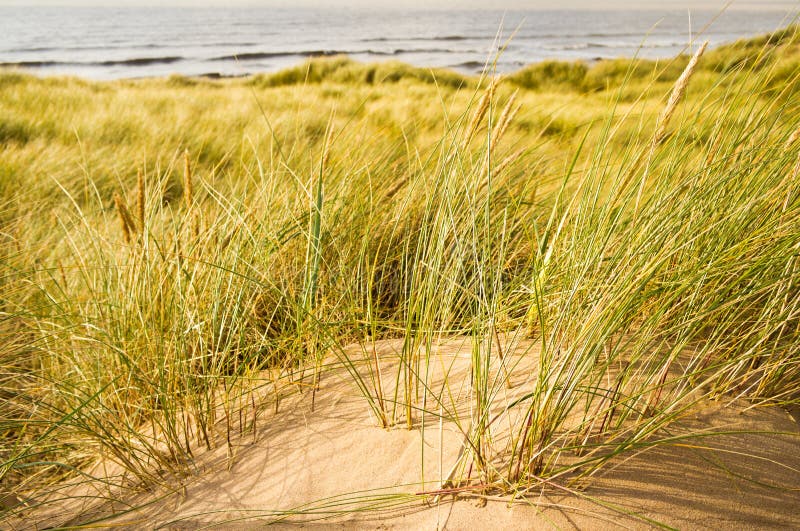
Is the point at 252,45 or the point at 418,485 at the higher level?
the point at 252,45

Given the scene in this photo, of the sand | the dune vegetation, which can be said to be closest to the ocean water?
the dune vegetation

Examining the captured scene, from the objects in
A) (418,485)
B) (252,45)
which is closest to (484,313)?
(418,485)

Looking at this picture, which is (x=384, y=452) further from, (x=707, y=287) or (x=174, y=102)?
(x=174, y=102)

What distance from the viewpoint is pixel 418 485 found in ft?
3.99

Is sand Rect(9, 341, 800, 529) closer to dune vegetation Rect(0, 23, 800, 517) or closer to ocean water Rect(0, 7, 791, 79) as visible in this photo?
dune vegetation Rect(0, 23, 800, 517)

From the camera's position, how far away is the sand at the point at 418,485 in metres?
1.07

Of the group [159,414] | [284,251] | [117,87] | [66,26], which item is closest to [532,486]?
[159,414]

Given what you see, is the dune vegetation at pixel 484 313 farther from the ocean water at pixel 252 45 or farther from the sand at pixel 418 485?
the ocean water at pixel 252 45

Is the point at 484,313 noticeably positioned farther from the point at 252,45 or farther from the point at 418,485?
the point at 252,45

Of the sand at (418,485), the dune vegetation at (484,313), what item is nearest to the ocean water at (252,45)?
the dune vegetation at (484,313)

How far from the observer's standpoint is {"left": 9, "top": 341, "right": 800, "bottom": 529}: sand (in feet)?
3.50

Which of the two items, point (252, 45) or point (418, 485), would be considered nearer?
point (418, 485)

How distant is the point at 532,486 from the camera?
1.05m

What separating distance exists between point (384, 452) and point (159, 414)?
0.74 m
